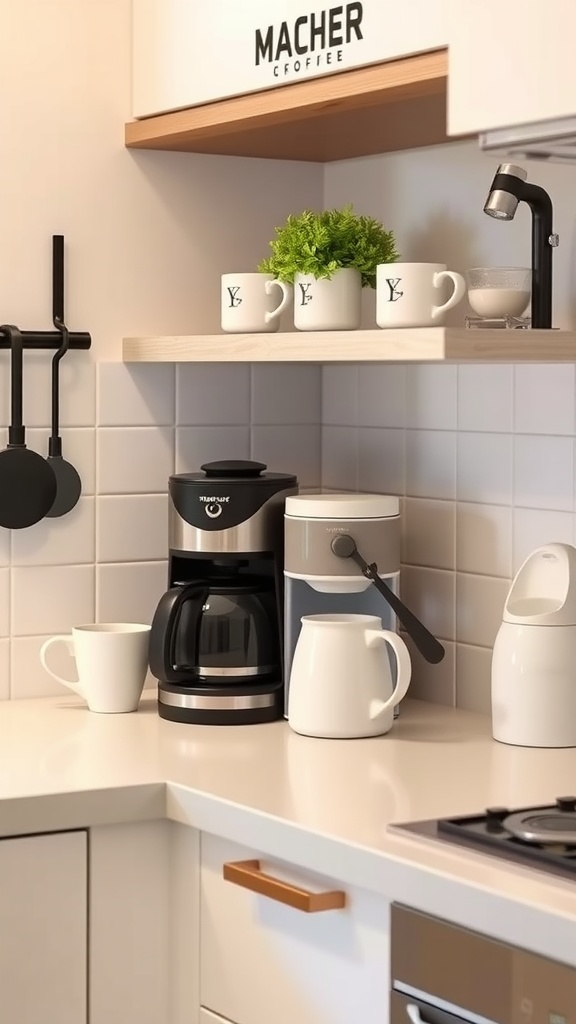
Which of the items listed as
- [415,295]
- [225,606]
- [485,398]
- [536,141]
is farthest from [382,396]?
[536,141]

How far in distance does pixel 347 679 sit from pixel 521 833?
1.79 ft

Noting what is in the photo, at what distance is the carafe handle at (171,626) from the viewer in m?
2.17

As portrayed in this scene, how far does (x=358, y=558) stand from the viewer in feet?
7.01

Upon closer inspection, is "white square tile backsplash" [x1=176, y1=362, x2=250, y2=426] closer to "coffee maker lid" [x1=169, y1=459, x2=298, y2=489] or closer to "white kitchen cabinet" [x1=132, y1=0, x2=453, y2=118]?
"coffee maker lid" [x1=169, y1=459, x2=298, y2=489]

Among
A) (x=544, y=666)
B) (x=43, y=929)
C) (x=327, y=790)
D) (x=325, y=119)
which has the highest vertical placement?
(x=325, y=119)

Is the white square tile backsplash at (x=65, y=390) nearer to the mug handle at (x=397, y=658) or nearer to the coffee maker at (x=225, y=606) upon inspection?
the coffee maker at (x=225, y=606)

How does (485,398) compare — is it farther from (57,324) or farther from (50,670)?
(50,670)

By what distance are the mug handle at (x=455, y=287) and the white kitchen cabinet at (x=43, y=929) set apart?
0.73 metres

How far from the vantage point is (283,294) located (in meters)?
2.15

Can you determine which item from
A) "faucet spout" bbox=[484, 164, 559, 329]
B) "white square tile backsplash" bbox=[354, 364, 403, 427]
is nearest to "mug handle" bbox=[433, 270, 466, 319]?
"faucet spout" bbox=[484, 164, 559, 329]

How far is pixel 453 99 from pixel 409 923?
802 mm

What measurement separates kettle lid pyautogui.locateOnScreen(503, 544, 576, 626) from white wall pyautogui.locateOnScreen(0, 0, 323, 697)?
609mm

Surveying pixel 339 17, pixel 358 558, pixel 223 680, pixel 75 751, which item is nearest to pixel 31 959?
pixel 75 751

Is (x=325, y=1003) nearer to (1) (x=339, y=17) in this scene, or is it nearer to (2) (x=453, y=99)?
(2) (x=453, y=99)
